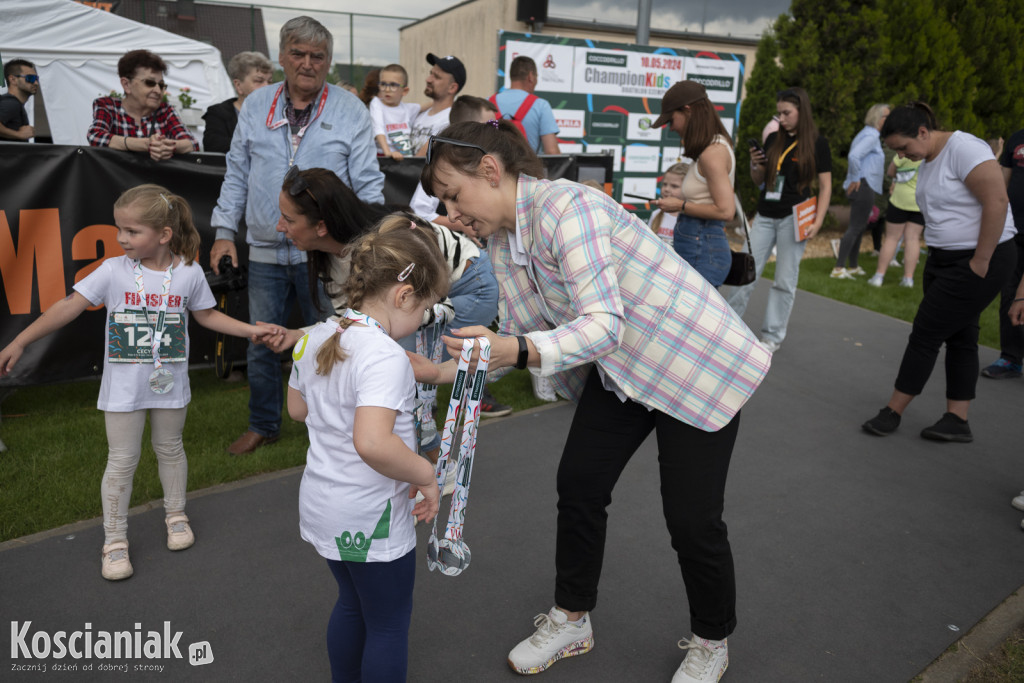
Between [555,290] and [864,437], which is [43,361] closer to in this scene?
[555,290]

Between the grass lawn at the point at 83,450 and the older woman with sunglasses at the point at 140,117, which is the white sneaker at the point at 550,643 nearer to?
the grass lawn at the point at 83,450

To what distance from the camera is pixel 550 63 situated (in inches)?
396

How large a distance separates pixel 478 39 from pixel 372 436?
718 inches

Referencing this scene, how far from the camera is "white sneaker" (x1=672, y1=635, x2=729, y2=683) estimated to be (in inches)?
103

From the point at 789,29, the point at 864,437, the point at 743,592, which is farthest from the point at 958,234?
the point at 789,29

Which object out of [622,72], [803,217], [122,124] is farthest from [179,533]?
[622,72]

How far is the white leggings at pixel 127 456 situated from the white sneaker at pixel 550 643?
170cm

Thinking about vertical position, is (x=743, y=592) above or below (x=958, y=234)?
below

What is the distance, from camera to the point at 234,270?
4051mm

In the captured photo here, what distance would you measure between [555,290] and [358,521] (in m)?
0.84

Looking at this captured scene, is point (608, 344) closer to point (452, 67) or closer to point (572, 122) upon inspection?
point (452, 67)

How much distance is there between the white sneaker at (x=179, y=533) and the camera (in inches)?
134

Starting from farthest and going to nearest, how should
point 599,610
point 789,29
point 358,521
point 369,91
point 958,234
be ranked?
point 789,29
point 369,91
point 958,234
point 599,610
point 358,521

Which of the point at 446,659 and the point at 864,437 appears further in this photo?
the point at 864,437
